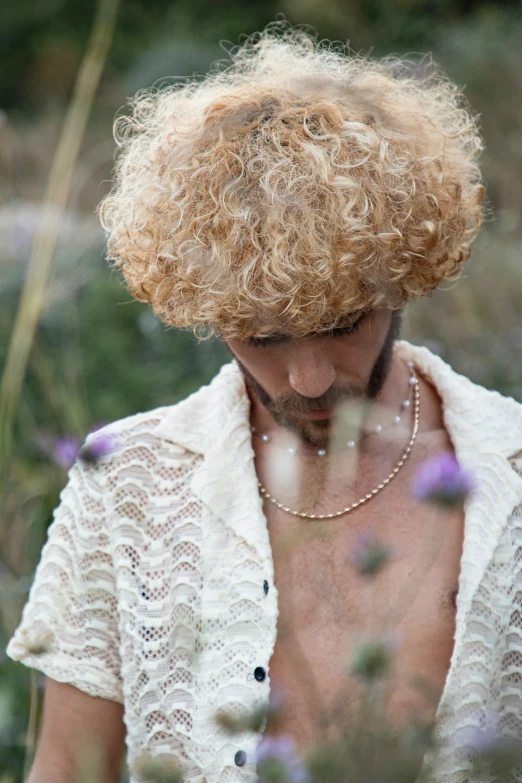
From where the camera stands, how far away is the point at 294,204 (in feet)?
4.69

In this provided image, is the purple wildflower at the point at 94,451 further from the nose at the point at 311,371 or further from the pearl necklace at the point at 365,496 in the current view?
the pearl necklace at the point at 365,496

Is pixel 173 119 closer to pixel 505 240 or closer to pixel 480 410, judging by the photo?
pixel 480 410

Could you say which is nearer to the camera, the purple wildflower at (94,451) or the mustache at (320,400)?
the purple wildflower at (94,451)

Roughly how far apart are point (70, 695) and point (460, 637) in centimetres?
77

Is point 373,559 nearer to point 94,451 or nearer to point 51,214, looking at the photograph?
point 94,451

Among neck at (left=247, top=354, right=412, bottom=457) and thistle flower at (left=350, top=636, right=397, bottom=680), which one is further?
neck at (left=247, top=354, right=412, bottom=457)

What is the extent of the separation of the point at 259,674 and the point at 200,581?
0.75ft

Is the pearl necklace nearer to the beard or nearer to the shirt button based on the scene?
the beard

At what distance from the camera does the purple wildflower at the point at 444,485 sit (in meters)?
0.92

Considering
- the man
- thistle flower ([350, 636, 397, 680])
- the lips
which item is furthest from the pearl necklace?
thistle flower ([350, 636, 397, 680])

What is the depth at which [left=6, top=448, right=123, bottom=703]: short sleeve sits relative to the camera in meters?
1.71

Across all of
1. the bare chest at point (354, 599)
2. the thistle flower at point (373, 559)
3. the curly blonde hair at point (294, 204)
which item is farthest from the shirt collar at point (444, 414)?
the thistle flower at point (373, 559)

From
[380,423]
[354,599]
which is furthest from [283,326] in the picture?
[354,599]

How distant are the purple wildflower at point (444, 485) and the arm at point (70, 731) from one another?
0.99 meters
